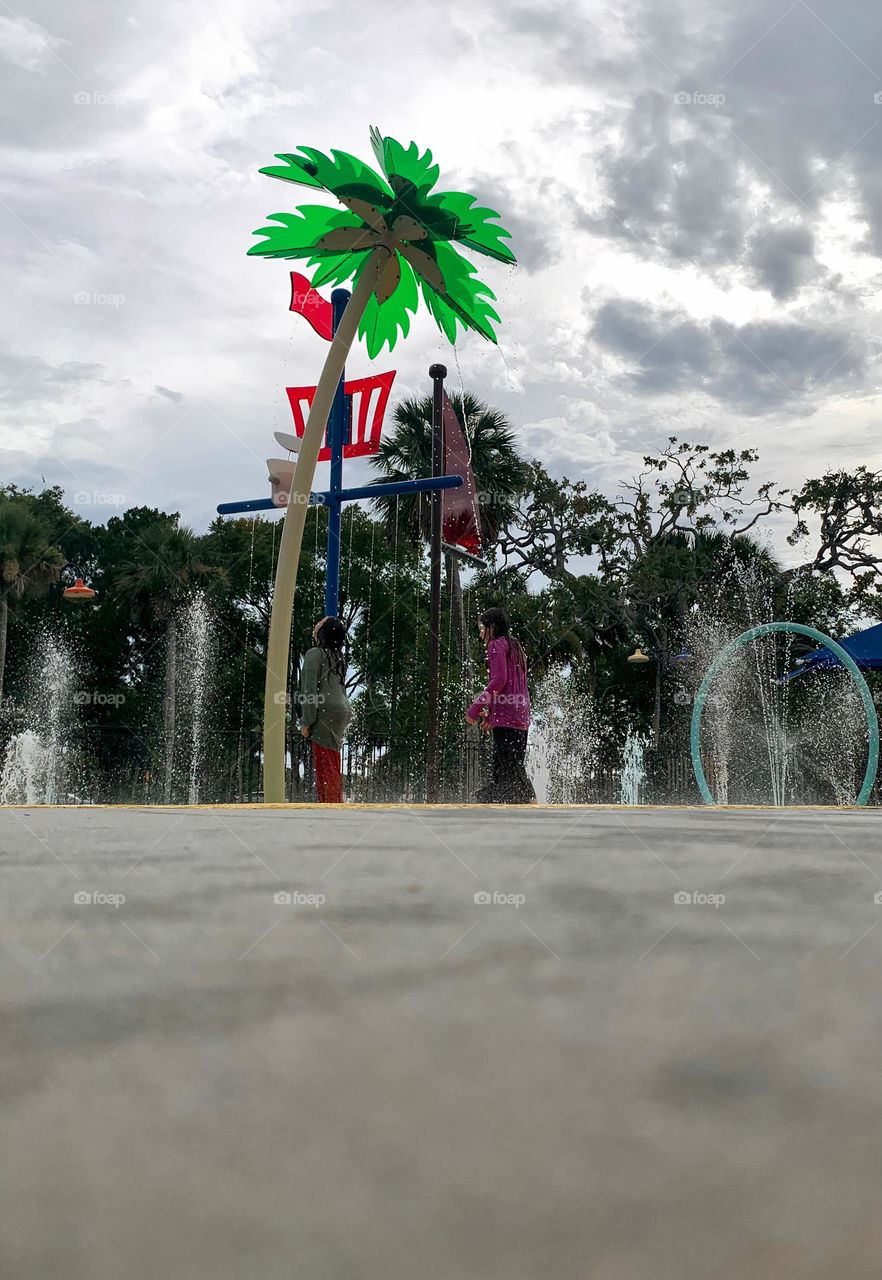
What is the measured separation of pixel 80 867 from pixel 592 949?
65.6 inches

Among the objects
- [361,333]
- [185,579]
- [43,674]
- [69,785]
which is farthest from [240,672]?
[361,333]

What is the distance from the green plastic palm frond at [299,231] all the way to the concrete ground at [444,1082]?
988 cm

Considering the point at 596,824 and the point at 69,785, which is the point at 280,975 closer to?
the point at 596,824

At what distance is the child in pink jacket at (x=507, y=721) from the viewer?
7.30 m

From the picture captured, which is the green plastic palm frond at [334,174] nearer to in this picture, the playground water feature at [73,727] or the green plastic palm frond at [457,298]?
the green plastic palm frond at [457,298]

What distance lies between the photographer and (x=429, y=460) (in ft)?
80.7

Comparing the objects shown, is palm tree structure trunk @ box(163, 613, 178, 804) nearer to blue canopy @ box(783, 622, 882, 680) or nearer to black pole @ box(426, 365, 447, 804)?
black pole @ box(426, 365, 447, 804)

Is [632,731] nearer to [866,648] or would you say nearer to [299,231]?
[866,648]

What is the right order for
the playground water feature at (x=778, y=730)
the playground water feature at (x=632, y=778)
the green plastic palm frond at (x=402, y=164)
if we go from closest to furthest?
the green plastic palm frond at (x=402, y=164) < the playground water feature at (x=778, y=730) < the playground water feature at (x=632, y=778)

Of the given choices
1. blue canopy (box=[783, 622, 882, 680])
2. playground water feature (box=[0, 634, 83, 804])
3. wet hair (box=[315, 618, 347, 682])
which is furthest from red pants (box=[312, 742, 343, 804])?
playground water feature (box=[0, 634, 83, 804])

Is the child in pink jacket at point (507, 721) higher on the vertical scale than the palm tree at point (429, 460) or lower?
lower

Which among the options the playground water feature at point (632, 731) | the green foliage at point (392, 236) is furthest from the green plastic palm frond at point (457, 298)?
the playground water feature at point (632, 731)

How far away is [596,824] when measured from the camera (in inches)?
170

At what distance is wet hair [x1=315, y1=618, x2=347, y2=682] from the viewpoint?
7383 millimetres
